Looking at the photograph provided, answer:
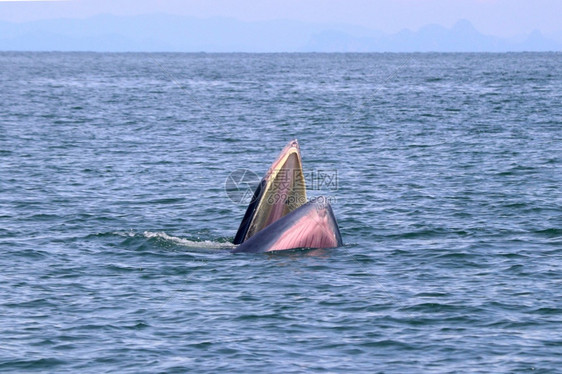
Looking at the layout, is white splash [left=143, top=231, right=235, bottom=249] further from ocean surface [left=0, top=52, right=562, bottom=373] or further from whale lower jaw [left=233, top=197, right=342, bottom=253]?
whale lower jaw [left=233, top=197, right=342, bottom=253]

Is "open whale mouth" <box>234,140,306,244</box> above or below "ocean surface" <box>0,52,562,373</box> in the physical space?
above

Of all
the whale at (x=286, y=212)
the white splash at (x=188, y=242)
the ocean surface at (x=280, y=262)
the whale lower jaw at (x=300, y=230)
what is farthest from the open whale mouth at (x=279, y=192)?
the white splash at (x=188, y=242)

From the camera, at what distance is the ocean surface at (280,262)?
53.9 feet

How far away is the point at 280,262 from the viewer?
21641mm

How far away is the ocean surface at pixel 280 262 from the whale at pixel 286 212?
1.64 ft

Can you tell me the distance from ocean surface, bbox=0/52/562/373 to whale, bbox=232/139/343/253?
50 cm

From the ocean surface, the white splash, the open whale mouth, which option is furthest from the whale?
the white splash

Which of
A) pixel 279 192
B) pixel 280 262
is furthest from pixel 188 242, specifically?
pixel 279 192

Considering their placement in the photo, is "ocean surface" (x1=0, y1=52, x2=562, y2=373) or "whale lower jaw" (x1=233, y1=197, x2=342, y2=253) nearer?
"ocean surface" (x1=0, y1=52, x2=562, y2=373)

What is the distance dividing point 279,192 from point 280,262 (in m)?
1.79

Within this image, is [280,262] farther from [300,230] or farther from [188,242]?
[188,242]

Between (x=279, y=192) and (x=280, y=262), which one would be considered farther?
(x=280, y=262)

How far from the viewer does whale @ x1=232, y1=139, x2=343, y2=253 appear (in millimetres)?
20703

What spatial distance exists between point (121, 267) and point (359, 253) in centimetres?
625
